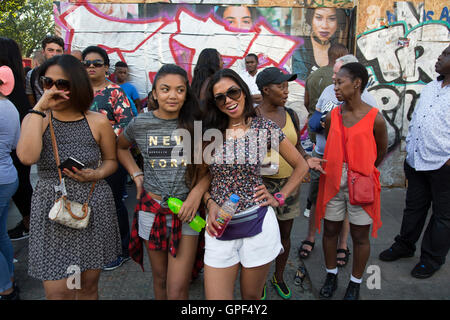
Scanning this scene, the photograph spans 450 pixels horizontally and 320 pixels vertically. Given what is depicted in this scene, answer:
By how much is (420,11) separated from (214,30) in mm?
3423

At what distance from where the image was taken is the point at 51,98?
202 cm

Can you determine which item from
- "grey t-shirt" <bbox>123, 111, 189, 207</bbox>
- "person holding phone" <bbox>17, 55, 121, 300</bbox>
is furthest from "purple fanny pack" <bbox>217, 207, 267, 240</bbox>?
"person holding phone" <bbox>17, 55, 121, 300</bbox>

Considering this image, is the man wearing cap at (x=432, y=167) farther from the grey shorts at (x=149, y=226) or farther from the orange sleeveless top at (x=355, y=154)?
the grey shorts at (x=149, y=226)

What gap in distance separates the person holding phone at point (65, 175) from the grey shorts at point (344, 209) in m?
1.78

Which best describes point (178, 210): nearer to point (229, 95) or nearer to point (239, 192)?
point (239, 192)

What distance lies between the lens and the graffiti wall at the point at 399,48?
5574mm

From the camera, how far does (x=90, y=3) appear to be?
5.76 m

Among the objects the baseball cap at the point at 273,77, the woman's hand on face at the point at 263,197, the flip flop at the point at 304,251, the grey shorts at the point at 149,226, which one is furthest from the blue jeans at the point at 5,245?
the flip flop at the point at 304,251

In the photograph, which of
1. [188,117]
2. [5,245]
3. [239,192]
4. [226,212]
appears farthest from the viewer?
[5,245]

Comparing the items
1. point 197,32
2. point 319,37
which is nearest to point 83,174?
point 197,32

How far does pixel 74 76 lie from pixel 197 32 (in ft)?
13.6

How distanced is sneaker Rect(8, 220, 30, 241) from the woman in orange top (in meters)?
3.51

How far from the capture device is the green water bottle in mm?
2061

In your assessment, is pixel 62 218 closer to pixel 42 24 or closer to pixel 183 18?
pixel 183 18
